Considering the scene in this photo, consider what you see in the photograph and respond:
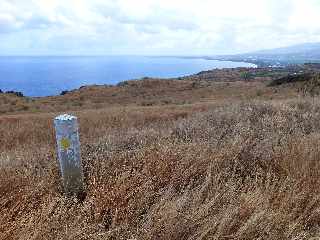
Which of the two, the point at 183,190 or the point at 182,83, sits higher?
the point at 183,190

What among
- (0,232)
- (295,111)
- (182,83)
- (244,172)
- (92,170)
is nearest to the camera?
(0,232)

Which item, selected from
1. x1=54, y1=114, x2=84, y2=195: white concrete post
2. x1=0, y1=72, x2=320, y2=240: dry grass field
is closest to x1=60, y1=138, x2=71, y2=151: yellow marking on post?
x1=54, y1=114, x2=84, y2=195: white concrete post

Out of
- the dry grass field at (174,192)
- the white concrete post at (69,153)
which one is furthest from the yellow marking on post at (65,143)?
the dry grass field at (174,192)

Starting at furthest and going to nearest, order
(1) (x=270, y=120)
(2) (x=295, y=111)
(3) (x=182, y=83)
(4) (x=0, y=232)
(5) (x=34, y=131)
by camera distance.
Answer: (3) (x=182, y=83)
(5) (x=34, y=131)
(2) (x=295, y=111)
(1) (x=270, y=120)
(4) (x=0, y=232)

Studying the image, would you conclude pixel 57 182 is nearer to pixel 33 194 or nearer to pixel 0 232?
pixel 33 194

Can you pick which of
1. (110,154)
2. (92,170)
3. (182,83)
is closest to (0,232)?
(92,170)

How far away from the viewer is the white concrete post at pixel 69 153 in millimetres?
4070

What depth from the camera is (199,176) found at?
482 centimetres

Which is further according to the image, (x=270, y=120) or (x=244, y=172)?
(x=270, y=120)

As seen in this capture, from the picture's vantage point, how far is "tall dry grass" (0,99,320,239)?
3.57m

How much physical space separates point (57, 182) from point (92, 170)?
1.34ft

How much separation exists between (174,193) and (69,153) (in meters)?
0.97

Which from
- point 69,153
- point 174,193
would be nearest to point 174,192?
point 174,193

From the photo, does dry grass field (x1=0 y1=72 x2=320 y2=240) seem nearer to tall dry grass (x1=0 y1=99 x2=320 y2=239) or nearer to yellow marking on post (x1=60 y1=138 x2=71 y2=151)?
tall dry grass (x1=0 y1=99 x2=320 y2=239)
